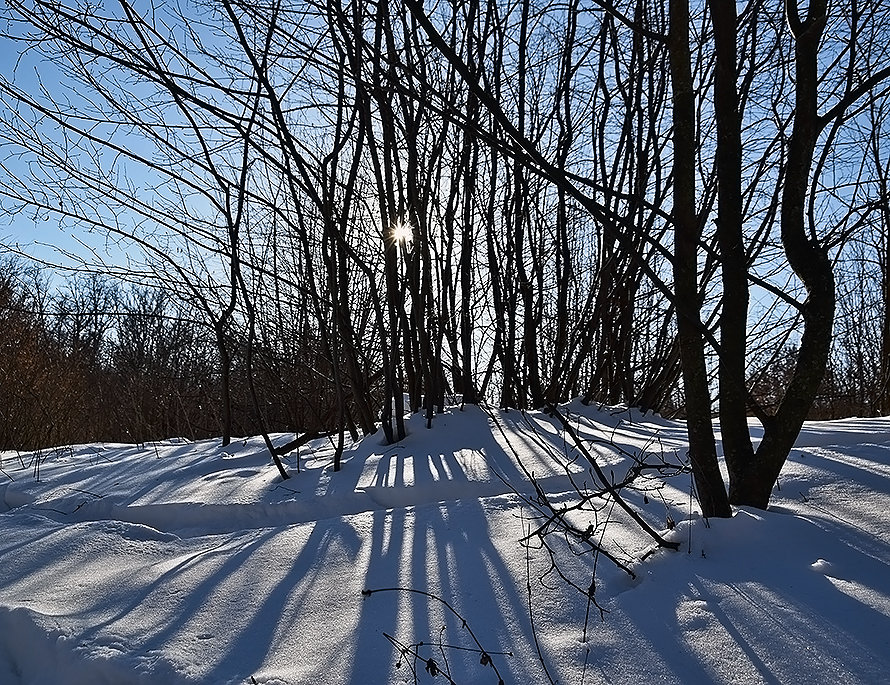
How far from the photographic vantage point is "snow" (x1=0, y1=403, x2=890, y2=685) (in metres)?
1.23

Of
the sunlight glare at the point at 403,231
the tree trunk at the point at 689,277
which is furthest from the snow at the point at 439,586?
the sunlight glare at the point at 403,231

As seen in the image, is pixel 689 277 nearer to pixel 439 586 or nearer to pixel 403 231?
pixel 439 586

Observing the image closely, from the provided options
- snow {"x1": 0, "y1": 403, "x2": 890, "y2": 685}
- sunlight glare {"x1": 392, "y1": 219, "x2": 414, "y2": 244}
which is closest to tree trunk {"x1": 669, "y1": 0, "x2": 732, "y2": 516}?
snow {"x1": 0, "y1": 403, "x2": 890, "y2": 685}

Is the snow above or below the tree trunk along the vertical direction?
below

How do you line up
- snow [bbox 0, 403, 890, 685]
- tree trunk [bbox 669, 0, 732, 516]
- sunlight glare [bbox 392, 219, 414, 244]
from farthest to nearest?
sunlight glare [bbox 392, 219, 414, 244] → tree trunk [bbox 669, 0, 732, 516] → snow [bbox 0, 403, 890, 685]

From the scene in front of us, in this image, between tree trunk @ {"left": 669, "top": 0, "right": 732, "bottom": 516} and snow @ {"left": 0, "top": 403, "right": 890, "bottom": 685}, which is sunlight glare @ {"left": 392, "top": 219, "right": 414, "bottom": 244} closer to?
snow @ {"left": 0, "top": 403, "right": 890, "bottom": 685}

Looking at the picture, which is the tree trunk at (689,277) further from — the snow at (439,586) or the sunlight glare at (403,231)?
the sunlight glare at (403,231)

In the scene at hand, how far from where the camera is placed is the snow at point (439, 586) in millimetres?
1234

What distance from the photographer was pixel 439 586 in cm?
161

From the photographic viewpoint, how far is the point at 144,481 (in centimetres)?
303

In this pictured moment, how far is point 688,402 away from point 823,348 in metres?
0.38

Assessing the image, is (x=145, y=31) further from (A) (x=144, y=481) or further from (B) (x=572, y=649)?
(B) (x=572, y=649)

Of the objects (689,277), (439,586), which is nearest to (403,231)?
(689,277)

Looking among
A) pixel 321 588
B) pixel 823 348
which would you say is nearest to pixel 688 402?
pixel 823 348
